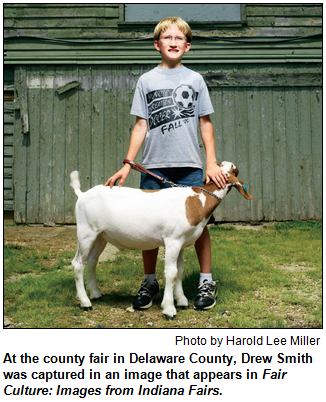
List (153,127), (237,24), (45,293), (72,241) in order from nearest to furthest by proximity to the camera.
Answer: (153,127) < (45,293) < (72,241) < (237,24)

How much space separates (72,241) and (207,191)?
351 cm

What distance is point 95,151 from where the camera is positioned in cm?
707

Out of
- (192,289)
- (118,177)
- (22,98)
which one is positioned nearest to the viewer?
(118,177)

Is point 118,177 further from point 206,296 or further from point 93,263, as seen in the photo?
point 206,296

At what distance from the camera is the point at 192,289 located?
3.38m

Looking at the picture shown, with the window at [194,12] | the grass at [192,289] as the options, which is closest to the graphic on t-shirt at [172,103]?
the grass at [192,289]

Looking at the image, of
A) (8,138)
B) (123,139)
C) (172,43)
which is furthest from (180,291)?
(8,138)

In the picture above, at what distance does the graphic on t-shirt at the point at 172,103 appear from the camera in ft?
9.68

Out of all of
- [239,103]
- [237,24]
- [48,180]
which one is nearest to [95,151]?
[48,180]

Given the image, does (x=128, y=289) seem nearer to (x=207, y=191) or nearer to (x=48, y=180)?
(x=207, y=191)

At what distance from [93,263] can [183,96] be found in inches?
62.3

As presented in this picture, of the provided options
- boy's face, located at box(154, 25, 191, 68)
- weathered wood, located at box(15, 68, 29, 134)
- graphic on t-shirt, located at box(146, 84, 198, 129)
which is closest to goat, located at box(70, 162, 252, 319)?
graphic on t-shirt, located at box(146, 84, 198, 129)

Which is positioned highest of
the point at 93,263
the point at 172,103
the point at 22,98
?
the point at 22,98

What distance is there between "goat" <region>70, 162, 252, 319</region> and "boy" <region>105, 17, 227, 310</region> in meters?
0.23
